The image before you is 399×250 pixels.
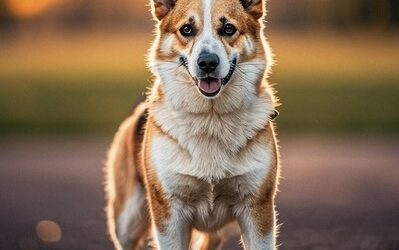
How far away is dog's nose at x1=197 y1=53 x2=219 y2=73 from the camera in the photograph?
6.39 meters

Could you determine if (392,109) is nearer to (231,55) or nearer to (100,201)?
(100,201)

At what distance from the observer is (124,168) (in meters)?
8.12

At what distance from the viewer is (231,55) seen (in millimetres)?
6586

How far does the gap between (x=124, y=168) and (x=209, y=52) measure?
6.42 ft

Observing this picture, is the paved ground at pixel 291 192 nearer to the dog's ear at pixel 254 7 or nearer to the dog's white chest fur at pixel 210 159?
the dog's white chest fur at pixel 210 159

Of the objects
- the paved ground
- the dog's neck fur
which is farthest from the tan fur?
Result: the paved ground

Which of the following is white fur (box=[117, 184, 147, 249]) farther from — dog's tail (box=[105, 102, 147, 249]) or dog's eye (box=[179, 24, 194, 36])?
dog's eye (box=[179, 24, 194, 36])

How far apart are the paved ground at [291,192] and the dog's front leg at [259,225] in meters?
2.78

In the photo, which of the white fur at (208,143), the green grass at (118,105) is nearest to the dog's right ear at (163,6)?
the white fur at (208,143)

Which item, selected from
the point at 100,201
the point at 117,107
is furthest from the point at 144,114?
the point at 117,107

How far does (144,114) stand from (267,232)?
60.9 inches

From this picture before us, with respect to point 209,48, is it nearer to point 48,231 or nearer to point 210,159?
point 210,159

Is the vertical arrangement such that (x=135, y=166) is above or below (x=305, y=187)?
above

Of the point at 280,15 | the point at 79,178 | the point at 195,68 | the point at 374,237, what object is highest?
the point at 195,68
